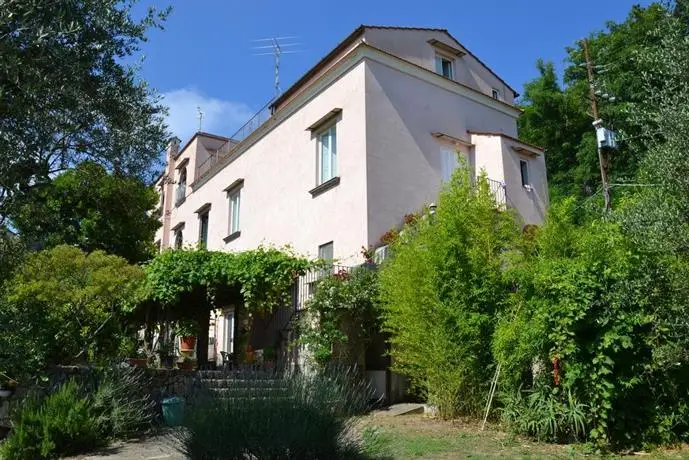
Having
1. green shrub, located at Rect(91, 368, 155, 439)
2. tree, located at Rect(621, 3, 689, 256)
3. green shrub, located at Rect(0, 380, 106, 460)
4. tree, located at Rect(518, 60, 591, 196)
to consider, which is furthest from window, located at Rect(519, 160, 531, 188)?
green shrub, located at Rect(0, 380, 106, 460)

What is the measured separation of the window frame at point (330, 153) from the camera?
1550cm

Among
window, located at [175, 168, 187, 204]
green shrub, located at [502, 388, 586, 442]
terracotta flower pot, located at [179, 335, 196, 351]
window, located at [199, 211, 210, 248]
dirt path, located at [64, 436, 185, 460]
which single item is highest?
window, located at [175, 168, 187, 204]

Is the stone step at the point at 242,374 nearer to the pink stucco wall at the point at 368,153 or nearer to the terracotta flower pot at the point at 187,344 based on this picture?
the pink stucco wall at the point at 368,153

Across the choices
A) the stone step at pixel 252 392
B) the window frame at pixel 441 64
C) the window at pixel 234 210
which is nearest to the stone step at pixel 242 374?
the stone step at pixel 252 392

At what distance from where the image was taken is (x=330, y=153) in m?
15.8

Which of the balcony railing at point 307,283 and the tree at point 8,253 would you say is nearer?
the tree at point 8,253

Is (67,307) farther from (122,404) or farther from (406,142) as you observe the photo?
(406,142)

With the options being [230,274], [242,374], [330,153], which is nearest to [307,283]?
[230,274]

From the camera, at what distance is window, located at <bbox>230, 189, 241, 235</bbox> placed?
67.1 ft

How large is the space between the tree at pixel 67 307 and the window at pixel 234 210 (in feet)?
24.0

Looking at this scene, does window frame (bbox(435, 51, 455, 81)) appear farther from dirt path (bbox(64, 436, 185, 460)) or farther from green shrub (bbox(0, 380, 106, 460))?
green shrub (bbox(0, 380, 106, 460))

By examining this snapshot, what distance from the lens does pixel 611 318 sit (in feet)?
23.1

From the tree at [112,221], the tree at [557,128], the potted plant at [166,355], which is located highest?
the tree at [557,128]

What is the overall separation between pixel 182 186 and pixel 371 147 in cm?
1457
